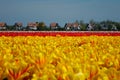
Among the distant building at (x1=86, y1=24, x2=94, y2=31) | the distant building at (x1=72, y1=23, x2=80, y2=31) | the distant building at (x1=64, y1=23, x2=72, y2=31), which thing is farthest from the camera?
the distant building at (x1=72, y1=23, x2=80, y2=31)

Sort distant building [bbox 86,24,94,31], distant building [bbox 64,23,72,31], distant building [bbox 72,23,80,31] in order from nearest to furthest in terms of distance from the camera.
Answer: distant building [bbox 86,24,94,31]
distant building [bbox 64,23,72,31]
distant building [bbox 72,23,80,31]

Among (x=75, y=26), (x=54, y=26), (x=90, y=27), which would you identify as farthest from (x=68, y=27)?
(x=90, y=27)

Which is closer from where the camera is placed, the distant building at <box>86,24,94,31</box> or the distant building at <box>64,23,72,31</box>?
the distant building at <box>86,24,94,31</box>

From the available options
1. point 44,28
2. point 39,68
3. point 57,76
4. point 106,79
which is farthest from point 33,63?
point 44,28

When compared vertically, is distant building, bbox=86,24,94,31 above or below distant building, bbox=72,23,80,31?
above

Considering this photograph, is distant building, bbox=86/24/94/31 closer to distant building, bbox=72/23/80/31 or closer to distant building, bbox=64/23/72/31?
distant building, bbox=64/23/72/31

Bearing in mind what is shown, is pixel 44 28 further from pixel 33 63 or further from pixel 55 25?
pixel 33 63

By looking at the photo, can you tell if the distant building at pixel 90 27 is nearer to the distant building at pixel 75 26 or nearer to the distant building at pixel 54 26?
the distant building at pixel 75 26

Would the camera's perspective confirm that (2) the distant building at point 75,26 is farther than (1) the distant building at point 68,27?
Yes

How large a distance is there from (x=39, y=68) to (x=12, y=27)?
172 feet

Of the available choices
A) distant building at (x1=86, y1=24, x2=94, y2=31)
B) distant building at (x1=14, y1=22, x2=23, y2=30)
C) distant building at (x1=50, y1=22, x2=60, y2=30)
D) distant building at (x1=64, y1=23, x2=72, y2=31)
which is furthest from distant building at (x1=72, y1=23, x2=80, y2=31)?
distant building at (x1=14, y1=22, x2=23, y2=30)

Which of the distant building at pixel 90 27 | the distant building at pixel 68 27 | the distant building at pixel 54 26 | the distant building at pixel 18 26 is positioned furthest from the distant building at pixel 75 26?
the distant building at pixel 18 26

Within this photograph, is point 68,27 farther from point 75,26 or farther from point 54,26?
point 54,26

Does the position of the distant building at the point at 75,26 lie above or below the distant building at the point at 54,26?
below
